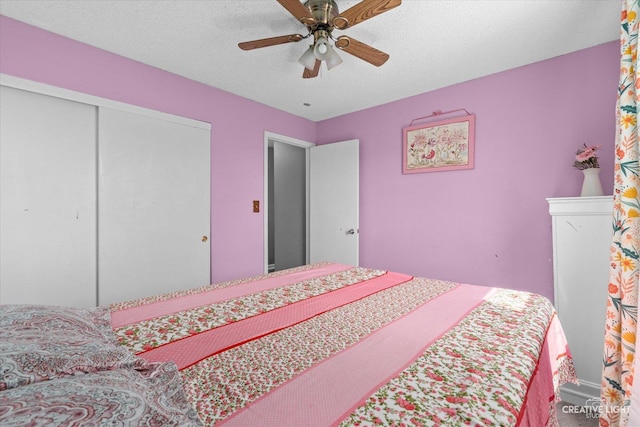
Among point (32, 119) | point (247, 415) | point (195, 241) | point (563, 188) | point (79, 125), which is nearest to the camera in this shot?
point (247, 415)

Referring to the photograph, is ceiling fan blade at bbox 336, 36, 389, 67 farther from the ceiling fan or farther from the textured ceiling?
the textured ceiling

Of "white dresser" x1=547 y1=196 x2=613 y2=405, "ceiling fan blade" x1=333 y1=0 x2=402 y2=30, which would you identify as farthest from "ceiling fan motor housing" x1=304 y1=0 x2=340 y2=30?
"white dresser" x1=547 y1=196 x2=613 y2=405

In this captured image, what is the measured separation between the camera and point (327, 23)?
1.66 metres

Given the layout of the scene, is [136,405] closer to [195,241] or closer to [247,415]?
[247,415]

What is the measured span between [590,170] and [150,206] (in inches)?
134

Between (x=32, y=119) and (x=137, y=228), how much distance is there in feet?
3.27

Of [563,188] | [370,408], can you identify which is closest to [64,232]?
[370,408]

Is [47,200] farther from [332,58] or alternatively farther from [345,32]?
[345,32]

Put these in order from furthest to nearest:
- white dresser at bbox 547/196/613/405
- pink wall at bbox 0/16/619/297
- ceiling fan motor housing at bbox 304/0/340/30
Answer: pink wall at bbox 0/16/619/297 → white dresser at bbox 547/196/613/405 → ceiling fan motor housing at bbox 304/0/340/30

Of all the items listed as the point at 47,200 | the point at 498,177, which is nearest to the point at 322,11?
the point at 498,177

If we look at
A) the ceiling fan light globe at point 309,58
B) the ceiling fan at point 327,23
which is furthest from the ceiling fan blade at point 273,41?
the ceiling fan light globe at point 309,58

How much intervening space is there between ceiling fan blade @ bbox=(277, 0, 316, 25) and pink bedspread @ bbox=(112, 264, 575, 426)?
150 centimetres

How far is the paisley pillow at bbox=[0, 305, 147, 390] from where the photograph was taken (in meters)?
0.60

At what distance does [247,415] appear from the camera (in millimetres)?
691
